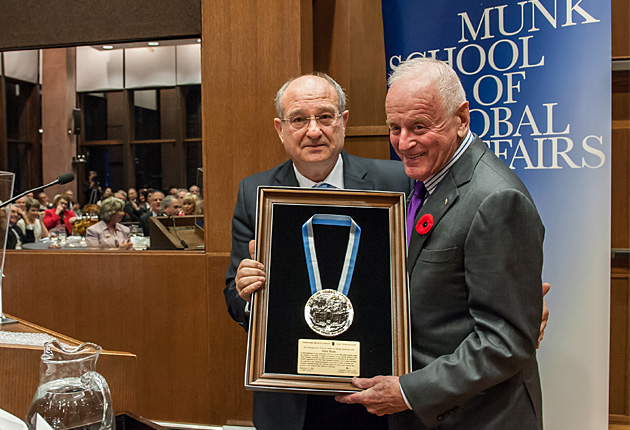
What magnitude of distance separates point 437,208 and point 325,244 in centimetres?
28

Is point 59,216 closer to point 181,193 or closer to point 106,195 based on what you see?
point 106,195

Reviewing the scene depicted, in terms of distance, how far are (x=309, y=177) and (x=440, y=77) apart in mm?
726

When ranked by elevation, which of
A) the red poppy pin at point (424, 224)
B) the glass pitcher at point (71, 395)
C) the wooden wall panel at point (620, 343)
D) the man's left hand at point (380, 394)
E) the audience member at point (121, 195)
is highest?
the audience member at point (121, 195)

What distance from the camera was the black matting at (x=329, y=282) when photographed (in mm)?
1262

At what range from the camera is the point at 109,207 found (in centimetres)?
373

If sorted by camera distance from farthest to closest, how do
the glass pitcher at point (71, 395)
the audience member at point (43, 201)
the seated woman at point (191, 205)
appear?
the audience member at point (43, 201), the seated woman at point (191, 205), the glass pitcher at point (71, 395)

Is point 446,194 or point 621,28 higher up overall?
point 621,28

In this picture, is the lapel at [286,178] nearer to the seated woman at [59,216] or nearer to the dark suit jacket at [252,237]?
the dark suit jacket at [252,237]

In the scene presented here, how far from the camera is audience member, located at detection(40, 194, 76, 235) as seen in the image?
142 inches

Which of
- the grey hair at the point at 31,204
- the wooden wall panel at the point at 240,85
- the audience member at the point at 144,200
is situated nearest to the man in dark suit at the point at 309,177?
the wooden wall panel at the point at 240,85

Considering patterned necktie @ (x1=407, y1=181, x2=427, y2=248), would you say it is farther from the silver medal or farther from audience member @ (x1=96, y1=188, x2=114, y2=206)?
audience member @ (x1=96, y1=188, x2=114, y2=206)

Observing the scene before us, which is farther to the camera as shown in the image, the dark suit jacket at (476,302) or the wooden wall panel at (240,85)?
the wooden wall panel at (240,85)

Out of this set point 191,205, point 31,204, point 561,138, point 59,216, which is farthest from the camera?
point 31,204

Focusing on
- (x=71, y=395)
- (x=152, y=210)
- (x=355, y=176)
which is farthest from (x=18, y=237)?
(x=71, y=395)
